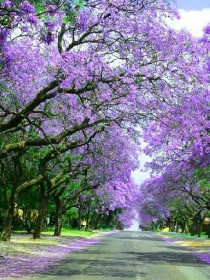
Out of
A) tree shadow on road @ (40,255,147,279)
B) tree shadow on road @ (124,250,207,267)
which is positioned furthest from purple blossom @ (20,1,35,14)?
tree shadow on road @ (124,250,207,267)

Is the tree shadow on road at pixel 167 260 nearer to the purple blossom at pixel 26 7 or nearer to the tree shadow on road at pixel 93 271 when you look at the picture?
→ the tree shadow on road at pixel 93 271

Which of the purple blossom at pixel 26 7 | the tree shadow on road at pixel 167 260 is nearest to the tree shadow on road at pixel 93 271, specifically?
the tree shadow on road at pixel 167 260

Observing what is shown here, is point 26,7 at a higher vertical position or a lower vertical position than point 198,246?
higher

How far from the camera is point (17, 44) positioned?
19.7 meters

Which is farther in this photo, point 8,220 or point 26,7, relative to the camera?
point 8,220

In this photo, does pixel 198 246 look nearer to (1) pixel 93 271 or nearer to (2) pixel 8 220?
(2) pixel 8 220

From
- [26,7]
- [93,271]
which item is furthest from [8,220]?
[26,7]

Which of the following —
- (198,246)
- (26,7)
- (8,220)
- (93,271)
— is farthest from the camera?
(198,246)

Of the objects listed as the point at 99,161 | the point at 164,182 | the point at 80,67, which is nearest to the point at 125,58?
the point at 80,67

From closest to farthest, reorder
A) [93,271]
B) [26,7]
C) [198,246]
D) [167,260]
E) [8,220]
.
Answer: [26,7] < [93,271] < [167,260] < [8,220] < [198,246]

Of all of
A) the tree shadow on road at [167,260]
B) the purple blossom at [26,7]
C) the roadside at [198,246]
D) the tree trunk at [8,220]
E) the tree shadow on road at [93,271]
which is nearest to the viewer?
the purple blossom at [26,7]

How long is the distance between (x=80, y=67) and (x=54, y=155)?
12.7 metres

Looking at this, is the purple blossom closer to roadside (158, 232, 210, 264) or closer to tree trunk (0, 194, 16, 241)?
roadside (158, 232, 210, 264)

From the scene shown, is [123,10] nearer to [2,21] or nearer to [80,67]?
[80,67]
